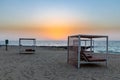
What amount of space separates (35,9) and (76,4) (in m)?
4.18

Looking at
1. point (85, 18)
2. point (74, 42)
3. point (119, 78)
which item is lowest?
point (119, 78)

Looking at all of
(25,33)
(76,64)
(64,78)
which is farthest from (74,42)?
(25,33)

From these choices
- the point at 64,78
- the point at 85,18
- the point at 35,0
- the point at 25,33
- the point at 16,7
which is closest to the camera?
the point at 64,78

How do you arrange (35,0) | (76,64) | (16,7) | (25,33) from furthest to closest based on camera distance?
(25,33), (16,7), (35,0), (76,64)

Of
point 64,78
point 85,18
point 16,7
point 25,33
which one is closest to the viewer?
point 64,78

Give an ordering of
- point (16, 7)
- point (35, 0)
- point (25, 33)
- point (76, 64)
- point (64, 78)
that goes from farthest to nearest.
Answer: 1. point (25, 33)
2. point (16, 7)
3. point (35, 0)
4. point (76, 64)
5. point (64, 78)

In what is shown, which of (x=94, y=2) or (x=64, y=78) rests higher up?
(x=94, y=2)

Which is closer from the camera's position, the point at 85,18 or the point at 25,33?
the point at 85,18

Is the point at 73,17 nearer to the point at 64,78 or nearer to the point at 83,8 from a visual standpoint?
the point at 83,8

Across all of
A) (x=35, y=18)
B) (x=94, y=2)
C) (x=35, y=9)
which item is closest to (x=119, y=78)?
(x=94, y=2)

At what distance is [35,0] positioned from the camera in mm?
19859

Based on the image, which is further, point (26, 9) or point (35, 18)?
point (35, 18)

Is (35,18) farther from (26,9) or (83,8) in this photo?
(83,8)

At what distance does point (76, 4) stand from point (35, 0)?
386 cm
